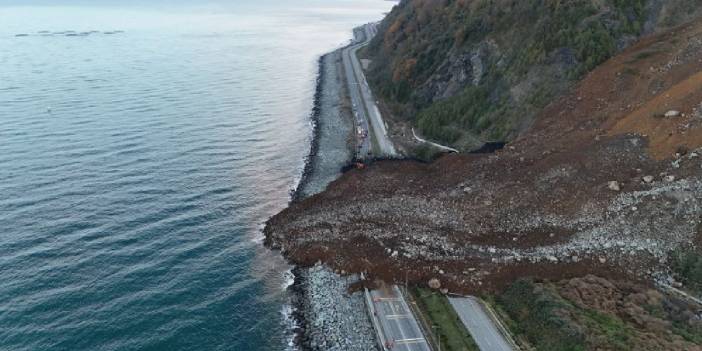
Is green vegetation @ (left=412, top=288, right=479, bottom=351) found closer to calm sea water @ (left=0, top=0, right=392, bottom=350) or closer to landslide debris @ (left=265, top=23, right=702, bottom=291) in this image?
landslide debris @ (left=265, top=23, right=702, bottom=291)

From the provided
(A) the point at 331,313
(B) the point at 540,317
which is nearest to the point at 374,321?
(A) the point at 331,313

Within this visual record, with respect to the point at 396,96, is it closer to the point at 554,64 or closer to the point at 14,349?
the point at 554,64

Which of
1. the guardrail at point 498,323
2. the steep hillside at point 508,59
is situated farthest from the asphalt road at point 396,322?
the steep hillside at point 508,59

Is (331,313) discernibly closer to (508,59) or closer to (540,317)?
(540,317)

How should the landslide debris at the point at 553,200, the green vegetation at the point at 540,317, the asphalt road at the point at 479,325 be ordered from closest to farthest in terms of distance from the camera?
the green vegetation at the point at 540,317 < the asphalt road at the point at 479,325 < the landslide debris at the point at 553,200

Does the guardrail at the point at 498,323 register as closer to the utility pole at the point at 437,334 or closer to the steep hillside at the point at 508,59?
the utility pole at the point at 437,334

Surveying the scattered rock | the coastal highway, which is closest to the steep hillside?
the coastal highway
